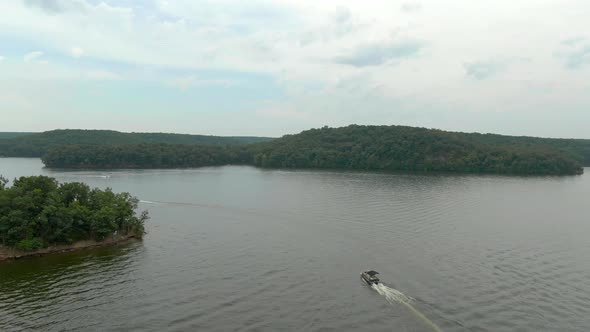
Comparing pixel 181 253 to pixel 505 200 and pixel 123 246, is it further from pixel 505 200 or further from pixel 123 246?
pixel 505 200

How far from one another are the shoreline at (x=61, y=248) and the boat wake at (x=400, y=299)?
23.8 metres

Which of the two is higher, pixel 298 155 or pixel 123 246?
pixel 298 155

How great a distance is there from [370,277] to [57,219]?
25.5 metres

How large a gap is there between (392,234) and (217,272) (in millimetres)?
18758

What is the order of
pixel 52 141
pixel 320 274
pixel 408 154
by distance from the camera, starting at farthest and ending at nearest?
1. pixel 52 141
2. pixel 408 154
3. pixel 320 274

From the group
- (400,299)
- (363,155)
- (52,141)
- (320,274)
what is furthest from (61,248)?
(52,141)

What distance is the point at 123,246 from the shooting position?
39.1 meters

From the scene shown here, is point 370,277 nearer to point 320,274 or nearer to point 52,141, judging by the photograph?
point 320,274

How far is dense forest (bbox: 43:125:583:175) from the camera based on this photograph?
409 ft

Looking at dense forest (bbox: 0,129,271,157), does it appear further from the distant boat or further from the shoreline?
the distant boat

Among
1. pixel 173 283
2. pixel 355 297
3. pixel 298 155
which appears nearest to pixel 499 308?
pixel 355 297

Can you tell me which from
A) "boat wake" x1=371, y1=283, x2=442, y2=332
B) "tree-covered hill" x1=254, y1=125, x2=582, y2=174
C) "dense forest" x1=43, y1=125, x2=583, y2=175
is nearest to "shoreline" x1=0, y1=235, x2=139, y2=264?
"boat wake" x1=371, y1=283, x2=442, y2=332

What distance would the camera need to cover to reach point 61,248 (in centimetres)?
3678

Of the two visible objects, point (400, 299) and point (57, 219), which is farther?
point (57, 219)
